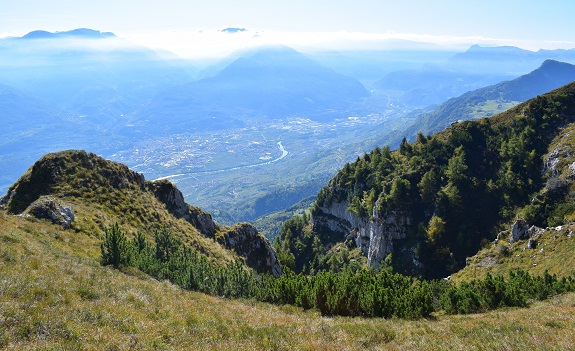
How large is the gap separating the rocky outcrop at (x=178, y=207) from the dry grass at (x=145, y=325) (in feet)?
150

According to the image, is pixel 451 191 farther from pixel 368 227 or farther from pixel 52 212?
pixel 52 212

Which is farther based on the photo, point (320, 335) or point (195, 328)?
point (320, 335)

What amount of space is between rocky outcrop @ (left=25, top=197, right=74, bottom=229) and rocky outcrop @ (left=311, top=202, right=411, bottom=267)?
309 ft

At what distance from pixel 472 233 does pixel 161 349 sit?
105500mm

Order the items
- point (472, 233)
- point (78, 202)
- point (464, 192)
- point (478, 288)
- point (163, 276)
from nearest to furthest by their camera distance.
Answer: point (163, 276) → point (478, 288) → point (78, 202) → point (472, 233) → point (464, 192)

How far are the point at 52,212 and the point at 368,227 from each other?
355 feet

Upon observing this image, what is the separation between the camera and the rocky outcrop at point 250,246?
286 ft

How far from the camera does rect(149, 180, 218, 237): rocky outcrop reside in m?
80.4

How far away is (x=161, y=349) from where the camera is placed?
1728cm

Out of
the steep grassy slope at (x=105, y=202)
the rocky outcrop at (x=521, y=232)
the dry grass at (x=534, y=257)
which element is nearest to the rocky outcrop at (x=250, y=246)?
the steep grassy slope at (x=105, y=202)

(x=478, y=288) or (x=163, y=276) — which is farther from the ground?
(x=163, y=276)

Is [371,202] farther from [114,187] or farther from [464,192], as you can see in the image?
[114,187]

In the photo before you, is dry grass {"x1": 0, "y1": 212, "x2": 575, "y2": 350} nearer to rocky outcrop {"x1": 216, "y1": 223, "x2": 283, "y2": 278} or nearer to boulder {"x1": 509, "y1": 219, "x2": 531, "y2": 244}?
boulder {"x1": 509, "y1": 219, "x2": 531, "y2": 244}

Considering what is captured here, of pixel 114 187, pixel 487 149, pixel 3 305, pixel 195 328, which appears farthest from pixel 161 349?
pixel 487 149
